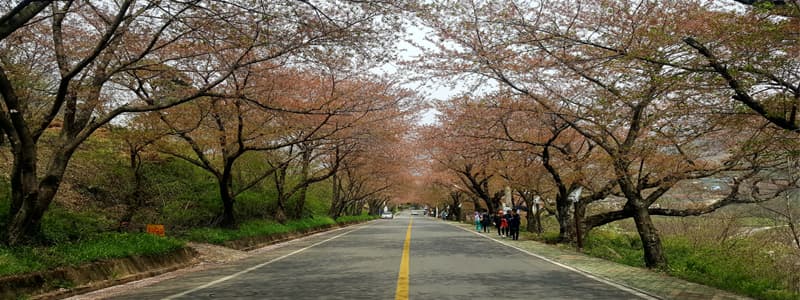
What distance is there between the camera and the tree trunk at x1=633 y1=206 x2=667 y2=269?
12.4 meters

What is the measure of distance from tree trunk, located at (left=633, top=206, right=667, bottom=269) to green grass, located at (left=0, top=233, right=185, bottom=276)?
38.0 feet

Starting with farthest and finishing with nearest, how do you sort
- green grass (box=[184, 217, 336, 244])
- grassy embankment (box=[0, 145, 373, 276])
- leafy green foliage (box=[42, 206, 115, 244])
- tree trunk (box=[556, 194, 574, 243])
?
tree trunk (box=[556, 194, 574, 243])
green grass (box=[184, 217, 336, 244])
leafy green foliage (box=[42, 206, 115, 244])
grassy embankment (box=[0, 145, 373, 276])

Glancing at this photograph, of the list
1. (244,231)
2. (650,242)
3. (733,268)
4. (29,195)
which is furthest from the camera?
(244,231)

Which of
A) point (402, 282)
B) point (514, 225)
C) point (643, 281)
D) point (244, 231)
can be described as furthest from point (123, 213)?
point (643, 281)

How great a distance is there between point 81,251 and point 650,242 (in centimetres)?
→ 1237

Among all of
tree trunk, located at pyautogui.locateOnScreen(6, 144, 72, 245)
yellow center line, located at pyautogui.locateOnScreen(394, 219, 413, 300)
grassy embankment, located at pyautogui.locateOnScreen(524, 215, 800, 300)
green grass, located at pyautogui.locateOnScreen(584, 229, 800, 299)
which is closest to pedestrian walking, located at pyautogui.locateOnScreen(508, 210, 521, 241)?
grassy embankment, located at pyautogui.locateOnScreen(524, 215, 800, 300)

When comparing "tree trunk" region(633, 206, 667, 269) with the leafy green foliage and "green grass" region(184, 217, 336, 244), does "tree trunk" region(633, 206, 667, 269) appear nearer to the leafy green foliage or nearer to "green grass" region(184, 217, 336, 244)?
the leafy green foliage

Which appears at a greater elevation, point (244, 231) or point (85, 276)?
point (244, 231)

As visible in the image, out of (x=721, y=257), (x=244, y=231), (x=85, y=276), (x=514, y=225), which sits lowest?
(x=85, y=276)

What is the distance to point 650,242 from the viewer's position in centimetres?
1264

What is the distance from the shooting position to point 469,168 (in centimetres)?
3409

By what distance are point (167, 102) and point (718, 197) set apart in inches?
703

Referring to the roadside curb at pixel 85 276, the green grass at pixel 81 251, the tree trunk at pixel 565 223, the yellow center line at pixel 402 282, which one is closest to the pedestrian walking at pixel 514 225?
the tree trunk at pixel 565 223

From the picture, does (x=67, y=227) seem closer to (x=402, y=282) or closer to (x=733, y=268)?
(x=402, y=282)
